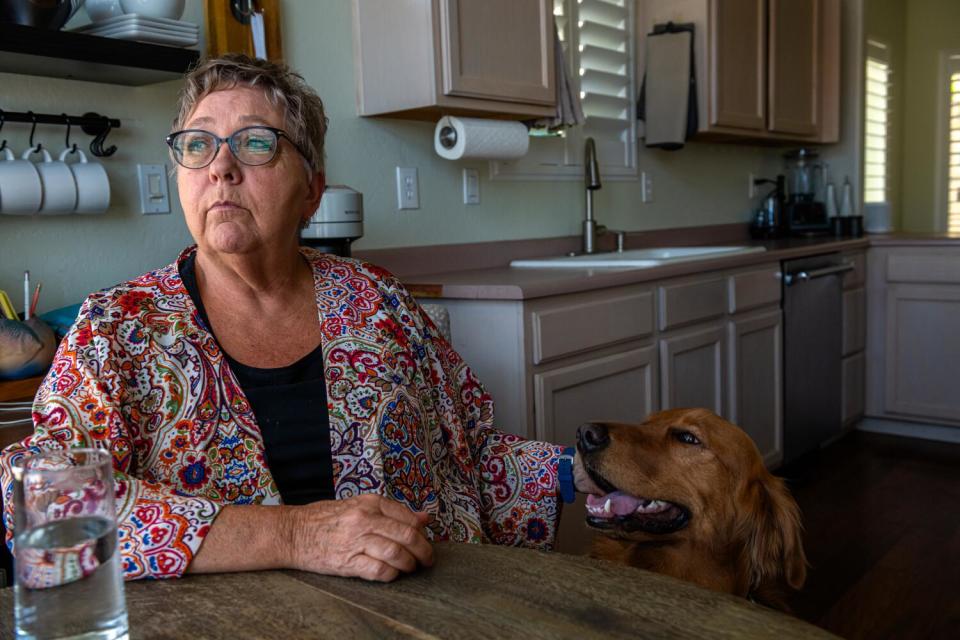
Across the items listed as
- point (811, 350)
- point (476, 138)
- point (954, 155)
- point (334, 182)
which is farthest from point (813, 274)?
point (954, 155)

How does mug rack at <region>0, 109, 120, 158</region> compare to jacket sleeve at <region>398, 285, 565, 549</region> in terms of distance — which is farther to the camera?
mug rack at <region>0, 109, 120, 158</region>

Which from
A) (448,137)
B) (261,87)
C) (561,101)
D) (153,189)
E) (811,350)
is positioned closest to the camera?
(261,87)

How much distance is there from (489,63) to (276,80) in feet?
3.97

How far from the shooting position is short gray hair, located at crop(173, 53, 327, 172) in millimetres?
1242

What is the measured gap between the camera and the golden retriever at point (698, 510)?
133 cm

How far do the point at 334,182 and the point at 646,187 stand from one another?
172 cm

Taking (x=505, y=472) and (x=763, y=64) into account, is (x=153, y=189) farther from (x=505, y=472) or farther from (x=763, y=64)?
(x=763, y=64)

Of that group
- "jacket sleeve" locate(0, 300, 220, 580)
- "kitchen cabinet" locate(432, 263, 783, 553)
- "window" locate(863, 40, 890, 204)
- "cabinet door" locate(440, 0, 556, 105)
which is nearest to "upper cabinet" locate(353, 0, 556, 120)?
"cabinet door" locate(440, 0, 556, 105)

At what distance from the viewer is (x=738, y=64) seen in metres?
3.64

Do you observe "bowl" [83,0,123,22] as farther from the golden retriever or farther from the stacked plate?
the golden retriever

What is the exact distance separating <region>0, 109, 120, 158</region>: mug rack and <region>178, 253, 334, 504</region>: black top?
28.4 inches

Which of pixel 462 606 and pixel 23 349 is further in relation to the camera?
pixel 23 349

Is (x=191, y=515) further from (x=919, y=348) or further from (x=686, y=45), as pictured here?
(x=919, y=348)

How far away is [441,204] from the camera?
2.70 m
